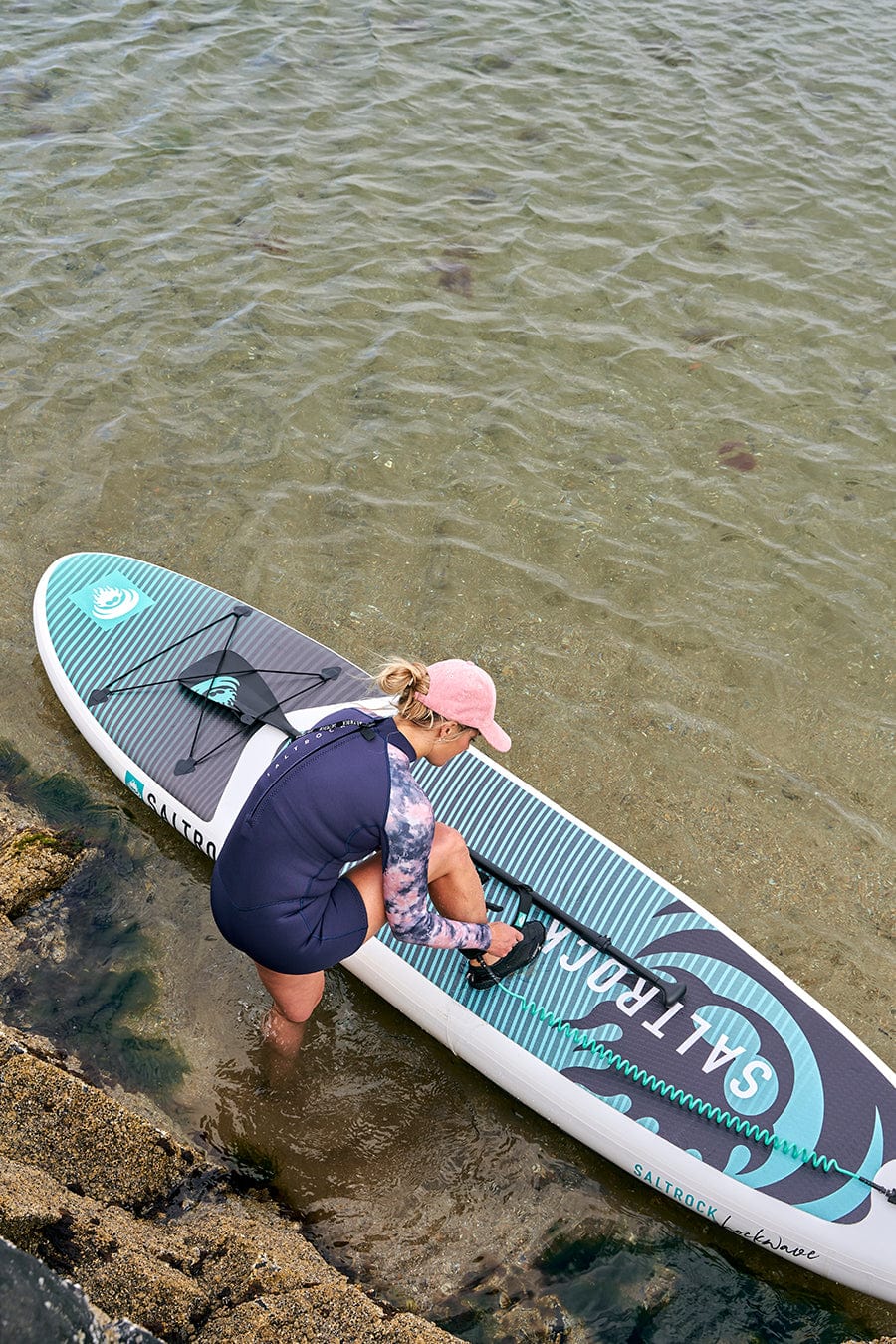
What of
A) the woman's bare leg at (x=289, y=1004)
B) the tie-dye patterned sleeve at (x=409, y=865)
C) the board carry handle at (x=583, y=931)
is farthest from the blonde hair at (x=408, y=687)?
the board carry handle at (x=583, y=931)

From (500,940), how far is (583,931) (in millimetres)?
447

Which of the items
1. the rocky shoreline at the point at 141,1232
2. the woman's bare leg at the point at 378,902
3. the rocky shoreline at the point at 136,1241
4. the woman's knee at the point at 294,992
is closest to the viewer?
the rocky shoreline at the point at 136,1241

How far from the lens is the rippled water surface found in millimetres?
4746

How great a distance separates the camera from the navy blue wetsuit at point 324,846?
12.7 ft

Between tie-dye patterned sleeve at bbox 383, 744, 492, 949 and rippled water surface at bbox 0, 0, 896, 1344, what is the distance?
107cm

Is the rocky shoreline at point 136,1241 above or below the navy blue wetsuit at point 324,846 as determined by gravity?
below

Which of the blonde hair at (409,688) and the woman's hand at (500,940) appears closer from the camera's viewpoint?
the blonde hair at (409,688)

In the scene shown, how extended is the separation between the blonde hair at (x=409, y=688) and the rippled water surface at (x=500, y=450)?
1893 mm

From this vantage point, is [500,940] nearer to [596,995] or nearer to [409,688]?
[596,995]

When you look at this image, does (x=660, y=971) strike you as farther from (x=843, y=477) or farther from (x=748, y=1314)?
(x=843, y=477)

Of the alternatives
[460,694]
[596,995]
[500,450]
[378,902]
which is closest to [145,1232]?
[378,902]

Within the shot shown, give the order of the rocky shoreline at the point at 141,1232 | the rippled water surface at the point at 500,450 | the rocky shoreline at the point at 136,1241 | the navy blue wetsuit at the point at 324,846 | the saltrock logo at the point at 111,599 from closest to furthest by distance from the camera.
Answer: the rocky shoreline at the point at 136,1241 → the rocky shoreline at the point at 141,1232 → the navy blue wetsuit at the point at 324,846 → the rippled water surface at the point at 500,450 → the saltrock logo at the point at 111,599

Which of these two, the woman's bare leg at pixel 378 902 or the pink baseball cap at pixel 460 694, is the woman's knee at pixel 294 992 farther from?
the pink baseball cap at pixel 460 694

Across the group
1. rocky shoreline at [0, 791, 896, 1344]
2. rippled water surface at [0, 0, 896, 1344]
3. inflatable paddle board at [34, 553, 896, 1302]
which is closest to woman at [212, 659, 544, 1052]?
inflatable paddle board at [34, 553, 896, 1302]
